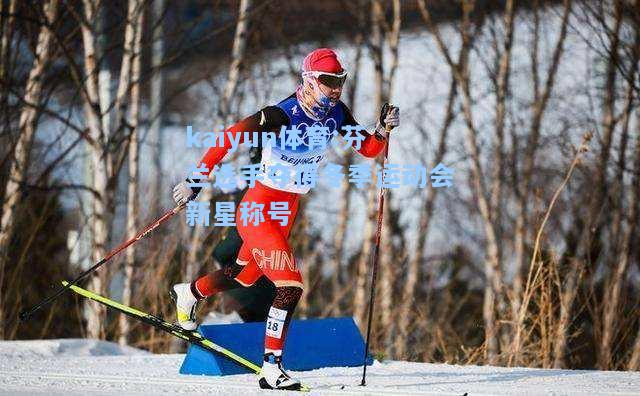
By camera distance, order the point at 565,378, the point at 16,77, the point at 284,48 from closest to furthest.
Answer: the point at 565,378, the point at 16,77, the point at 284,48

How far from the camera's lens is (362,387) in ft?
23.3

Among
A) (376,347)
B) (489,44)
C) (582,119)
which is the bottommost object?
(376,347)

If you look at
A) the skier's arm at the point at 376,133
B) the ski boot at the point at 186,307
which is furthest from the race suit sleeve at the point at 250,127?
the ski boot at the point at 186,307

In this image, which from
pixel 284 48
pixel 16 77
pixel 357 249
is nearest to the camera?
pixel 16 77

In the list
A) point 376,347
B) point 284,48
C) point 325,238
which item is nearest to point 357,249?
point 325,238

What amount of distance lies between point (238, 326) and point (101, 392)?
158 cm

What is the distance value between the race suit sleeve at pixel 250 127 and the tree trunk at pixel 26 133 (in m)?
6.11

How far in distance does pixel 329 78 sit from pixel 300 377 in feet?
6.27

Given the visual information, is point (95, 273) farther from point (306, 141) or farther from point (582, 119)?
point (582, 119)

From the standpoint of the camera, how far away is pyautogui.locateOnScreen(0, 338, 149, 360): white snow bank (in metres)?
9.43

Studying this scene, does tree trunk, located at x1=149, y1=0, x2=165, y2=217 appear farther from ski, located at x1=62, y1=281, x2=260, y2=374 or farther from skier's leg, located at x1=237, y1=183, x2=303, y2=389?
skier's leg, located at x1=237, y1=183, x2=303, y2=389

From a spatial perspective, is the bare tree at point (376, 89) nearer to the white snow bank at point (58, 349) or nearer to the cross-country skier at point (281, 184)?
the white snow bank at point (58, 349)

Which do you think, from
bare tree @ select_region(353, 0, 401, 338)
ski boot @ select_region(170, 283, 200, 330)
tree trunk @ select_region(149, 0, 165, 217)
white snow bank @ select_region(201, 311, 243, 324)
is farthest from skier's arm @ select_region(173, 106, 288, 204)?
bare tree @ select_region(353, 0, 401, 338)

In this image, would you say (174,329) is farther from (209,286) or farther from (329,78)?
(329,78)
